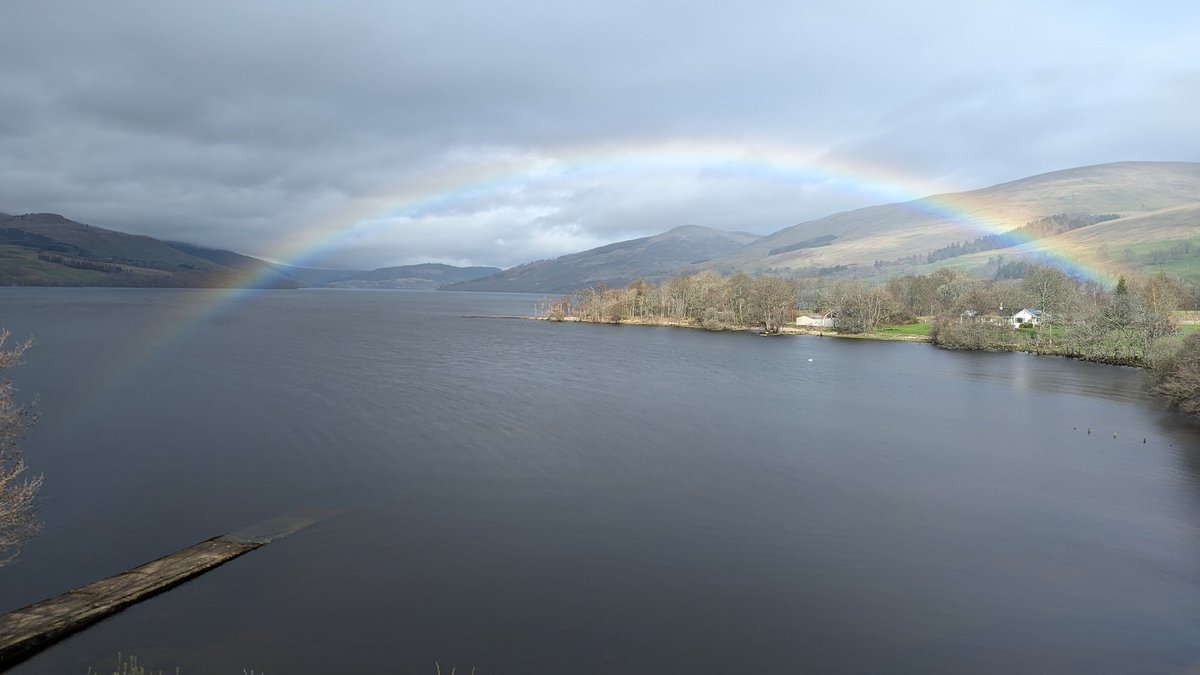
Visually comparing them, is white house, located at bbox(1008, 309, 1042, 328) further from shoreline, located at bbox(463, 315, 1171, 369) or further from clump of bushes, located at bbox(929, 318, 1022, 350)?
shoreline, located at bbox(463, 315, 1171, 369)

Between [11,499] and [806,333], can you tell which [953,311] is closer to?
[806,333]

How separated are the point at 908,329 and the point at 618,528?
408ft

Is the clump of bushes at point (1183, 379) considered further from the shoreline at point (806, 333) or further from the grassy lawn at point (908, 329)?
the grassy lawn at point (908, 329)

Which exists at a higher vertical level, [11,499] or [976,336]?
[976,336]

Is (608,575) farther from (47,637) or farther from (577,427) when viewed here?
(577,427)

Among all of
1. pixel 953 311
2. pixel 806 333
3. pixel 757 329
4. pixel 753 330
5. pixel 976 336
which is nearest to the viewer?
pixel 976 336

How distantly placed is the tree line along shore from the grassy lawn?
0.21 meters

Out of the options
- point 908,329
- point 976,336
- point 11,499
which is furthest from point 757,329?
point 11,499

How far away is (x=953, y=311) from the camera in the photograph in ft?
443

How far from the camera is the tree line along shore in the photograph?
83.6m

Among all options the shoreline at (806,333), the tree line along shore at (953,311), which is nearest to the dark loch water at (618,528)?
the tree line along shore at (953,311)

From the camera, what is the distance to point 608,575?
19.1m

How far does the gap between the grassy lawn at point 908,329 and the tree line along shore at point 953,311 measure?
0.21 m

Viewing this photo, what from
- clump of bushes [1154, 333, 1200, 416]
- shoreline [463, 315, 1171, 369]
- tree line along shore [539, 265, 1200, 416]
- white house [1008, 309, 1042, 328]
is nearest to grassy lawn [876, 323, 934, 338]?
tree line along shore [539, 265, 1200, 416]
